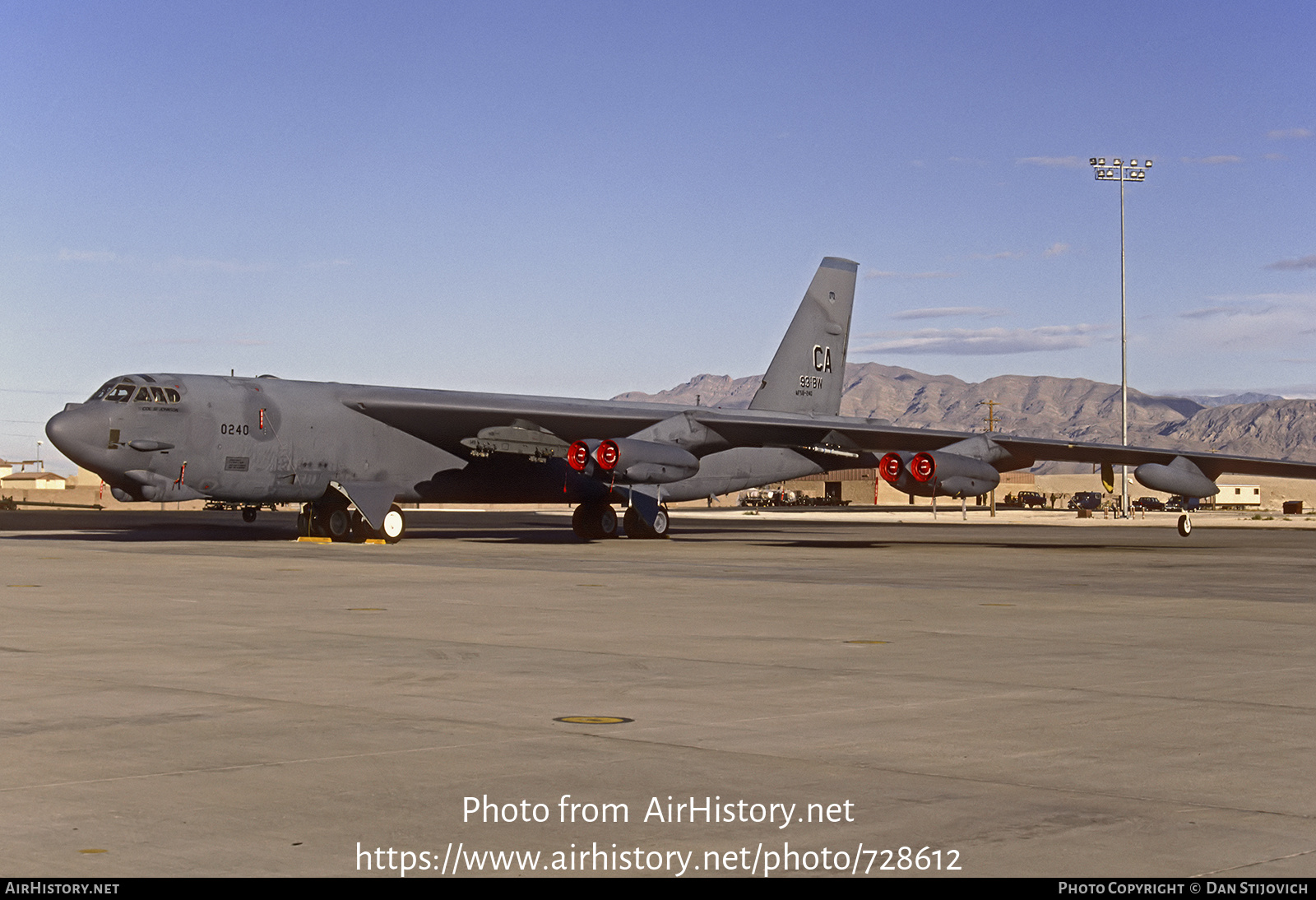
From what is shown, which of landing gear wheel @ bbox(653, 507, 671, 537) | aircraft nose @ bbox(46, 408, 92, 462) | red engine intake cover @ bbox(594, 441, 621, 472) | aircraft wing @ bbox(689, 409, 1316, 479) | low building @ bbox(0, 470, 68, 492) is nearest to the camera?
aircraft nose @ bbox(46, 408, 92, 462)

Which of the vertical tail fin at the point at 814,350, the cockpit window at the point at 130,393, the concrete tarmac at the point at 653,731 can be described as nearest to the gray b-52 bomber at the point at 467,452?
the cockpit window at the point at 130,393

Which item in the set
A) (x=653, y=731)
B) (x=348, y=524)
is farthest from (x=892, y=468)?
(x=653, y=731)

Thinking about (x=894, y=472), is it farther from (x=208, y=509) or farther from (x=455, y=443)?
(x=208, y=509)

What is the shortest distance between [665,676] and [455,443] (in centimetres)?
2647

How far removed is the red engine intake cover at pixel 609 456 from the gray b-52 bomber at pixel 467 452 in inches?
2.4

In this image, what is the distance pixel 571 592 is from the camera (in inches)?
773

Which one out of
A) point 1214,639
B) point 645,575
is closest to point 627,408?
point 645,575

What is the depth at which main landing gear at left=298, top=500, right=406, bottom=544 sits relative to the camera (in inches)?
1395

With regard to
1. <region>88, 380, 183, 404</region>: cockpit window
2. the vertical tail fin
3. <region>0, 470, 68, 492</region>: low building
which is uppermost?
the vertical tail fin

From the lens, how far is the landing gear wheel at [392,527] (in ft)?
116

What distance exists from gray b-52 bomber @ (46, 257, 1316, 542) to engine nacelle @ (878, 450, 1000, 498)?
0.05m

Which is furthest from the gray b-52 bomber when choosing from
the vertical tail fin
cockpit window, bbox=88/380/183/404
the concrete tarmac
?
the concrete tarmac

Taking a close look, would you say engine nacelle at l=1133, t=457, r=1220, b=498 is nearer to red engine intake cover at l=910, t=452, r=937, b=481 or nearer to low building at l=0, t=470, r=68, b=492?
red engine intake cover at l=910, t=452, r=937, b=481

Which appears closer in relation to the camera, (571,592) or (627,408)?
(571,592)
